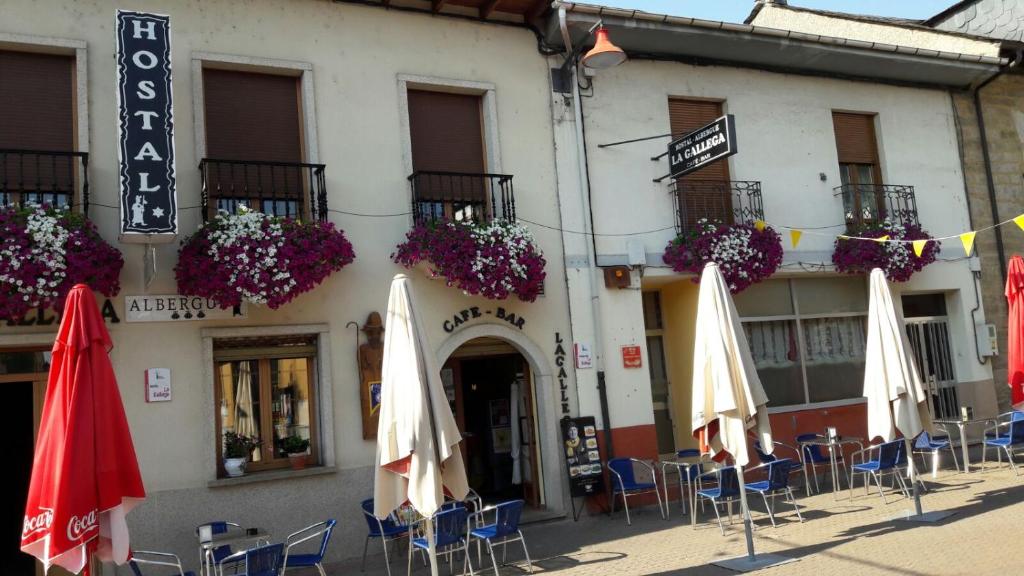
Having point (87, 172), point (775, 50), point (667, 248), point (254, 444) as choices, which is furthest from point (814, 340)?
point (87, 172)

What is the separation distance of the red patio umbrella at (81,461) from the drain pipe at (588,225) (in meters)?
6.13

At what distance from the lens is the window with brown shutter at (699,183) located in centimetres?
1169

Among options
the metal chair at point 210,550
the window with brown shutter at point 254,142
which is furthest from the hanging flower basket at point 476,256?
the metal chair at point 210,550

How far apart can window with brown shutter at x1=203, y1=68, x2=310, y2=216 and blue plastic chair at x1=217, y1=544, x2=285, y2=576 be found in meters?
3.80

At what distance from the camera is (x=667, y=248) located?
11289 millimetres

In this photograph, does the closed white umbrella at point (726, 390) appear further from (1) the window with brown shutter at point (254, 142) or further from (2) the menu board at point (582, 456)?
(1) the window with brown shutter at point (254, 142)

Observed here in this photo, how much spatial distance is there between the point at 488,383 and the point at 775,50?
636 cm

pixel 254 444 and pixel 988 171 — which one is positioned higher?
pixel 988 171

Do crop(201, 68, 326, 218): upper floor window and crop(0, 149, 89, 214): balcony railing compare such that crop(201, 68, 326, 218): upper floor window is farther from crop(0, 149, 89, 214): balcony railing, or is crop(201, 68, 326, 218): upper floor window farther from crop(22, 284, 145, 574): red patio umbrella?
crop(22, 284, 145, 574): red patio umbrella

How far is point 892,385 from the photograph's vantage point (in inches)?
352

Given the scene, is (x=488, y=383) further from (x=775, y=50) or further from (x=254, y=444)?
(x=775, y=50)

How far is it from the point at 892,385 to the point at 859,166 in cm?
546

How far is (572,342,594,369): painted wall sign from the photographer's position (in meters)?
10.6

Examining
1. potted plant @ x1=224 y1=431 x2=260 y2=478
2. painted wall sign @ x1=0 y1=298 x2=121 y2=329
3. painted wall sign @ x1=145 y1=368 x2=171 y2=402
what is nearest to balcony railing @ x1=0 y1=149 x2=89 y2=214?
painted wall sign @ x1=0 y1=298 x2=121 y2=329
